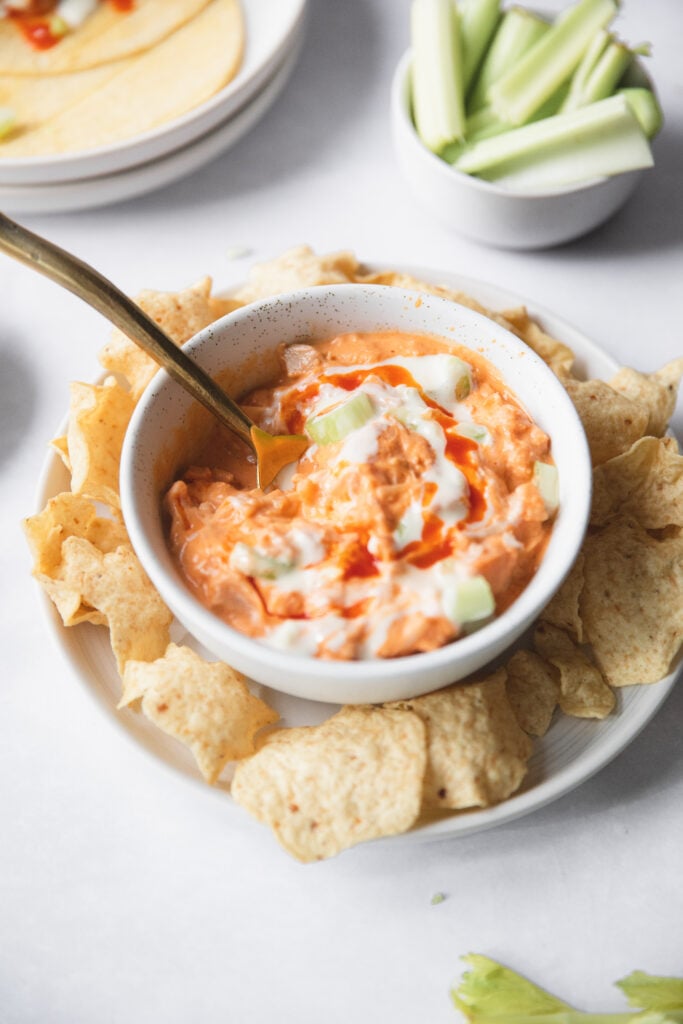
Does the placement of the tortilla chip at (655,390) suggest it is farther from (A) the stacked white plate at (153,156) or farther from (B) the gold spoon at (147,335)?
(A) the stacked white plate at (153,156)

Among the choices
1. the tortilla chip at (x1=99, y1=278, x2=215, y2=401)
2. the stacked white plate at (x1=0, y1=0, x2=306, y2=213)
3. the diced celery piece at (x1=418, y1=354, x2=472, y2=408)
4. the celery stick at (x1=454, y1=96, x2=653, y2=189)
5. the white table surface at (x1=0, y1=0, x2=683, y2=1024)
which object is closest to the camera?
the white table surface at (x1=0, y1=0, x2=683, y2=1024)

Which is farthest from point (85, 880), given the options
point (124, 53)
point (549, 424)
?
point (124, 53)

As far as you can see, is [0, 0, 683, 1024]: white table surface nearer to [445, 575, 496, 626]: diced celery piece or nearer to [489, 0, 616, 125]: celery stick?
[445, 575, 496, 626]: diced celery piece

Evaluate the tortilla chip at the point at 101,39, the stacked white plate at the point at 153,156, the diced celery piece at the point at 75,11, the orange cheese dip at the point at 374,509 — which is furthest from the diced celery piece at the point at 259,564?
the diced celery piece at the point at 75,11

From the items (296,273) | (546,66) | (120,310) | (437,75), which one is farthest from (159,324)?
(546,66)

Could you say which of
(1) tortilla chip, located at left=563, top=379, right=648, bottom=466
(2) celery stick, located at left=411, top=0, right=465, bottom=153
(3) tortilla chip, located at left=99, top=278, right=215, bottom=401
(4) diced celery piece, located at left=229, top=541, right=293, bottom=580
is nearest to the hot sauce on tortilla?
(2) celery stick, located at left=411, top=0, right=465, bottom=153

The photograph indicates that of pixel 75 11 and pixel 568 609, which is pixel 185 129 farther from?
pixel 568 609
